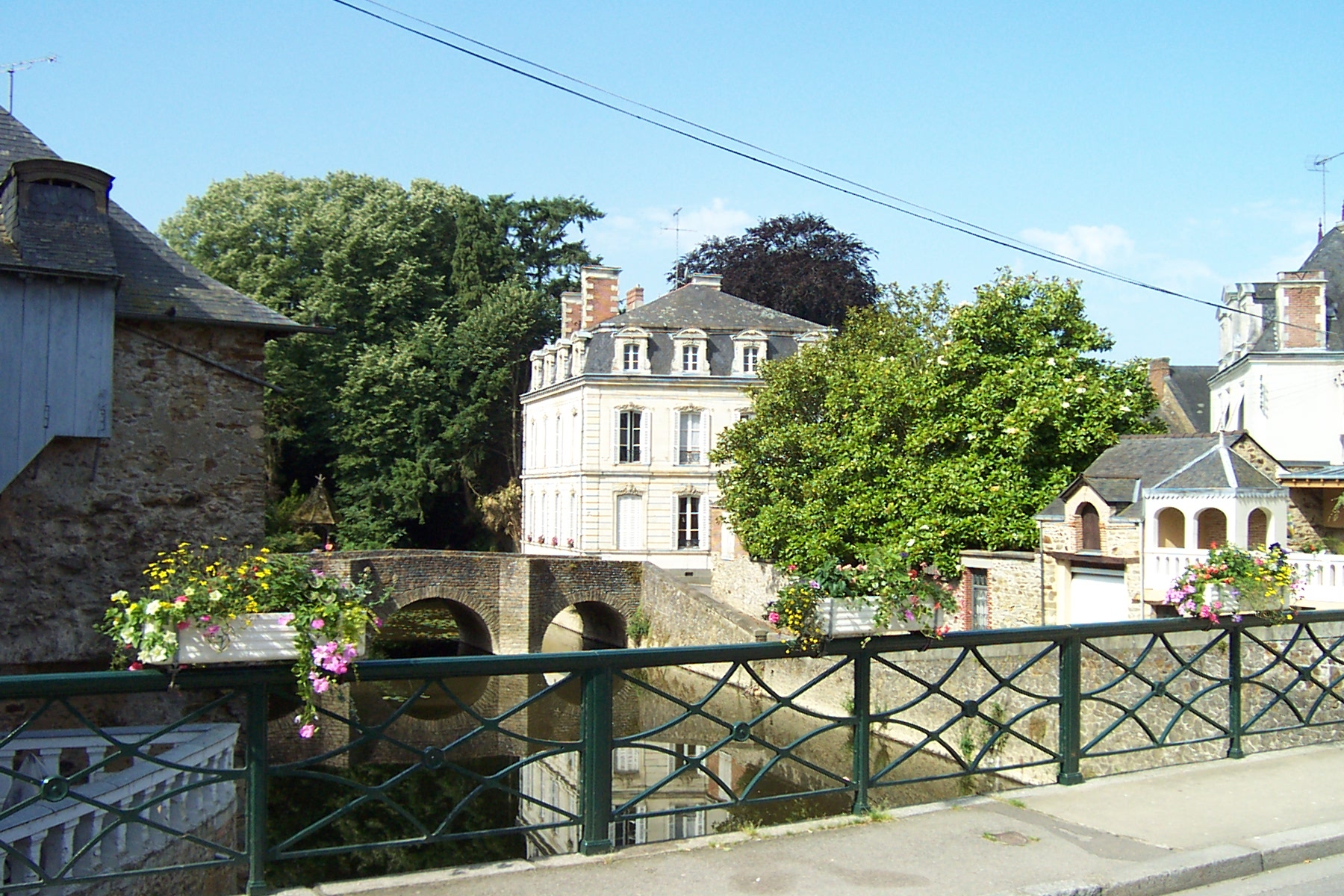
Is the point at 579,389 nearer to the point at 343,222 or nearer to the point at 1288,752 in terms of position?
the point at 343,222

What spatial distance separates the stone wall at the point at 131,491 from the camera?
42.5 feet

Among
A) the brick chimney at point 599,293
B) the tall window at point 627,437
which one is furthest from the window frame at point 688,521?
the brick chimney at point 599,293

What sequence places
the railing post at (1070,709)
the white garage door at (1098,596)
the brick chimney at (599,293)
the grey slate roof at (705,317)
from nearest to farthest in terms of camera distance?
the railing post at (1070,709), the white garage door at (1098,596), the grey slate roof at (705,317), the brick chimney at (599,293)

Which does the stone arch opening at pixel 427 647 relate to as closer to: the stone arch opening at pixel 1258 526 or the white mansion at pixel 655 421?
the white mansion at pixel 655 421

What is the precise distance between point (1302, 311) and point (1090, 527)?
11.2 meters

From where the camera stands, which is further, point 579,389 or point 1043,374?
point 579,389

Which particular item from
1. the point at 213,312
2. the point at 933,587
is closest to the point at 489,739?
the point at 213,312

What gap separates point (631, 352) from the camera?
3628 centimetres

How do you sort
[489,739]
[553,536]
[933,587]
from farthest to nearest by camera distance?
1. [553,536]
2. [489,739]
3. [933,587]

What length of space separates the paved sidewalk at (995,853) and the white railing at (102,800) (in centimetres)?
431

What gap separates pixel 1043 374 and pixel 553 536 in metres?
19.6

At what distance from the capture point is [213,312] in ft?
46.1

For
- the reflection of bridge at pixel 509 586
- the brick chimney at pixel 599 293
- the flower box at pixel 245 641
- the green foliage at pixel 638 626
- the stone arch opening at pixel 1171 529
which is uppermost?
the brick chimney at pixel 599 293

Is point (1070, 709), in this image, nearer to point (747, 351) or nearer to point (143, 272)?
point (143, 272)
